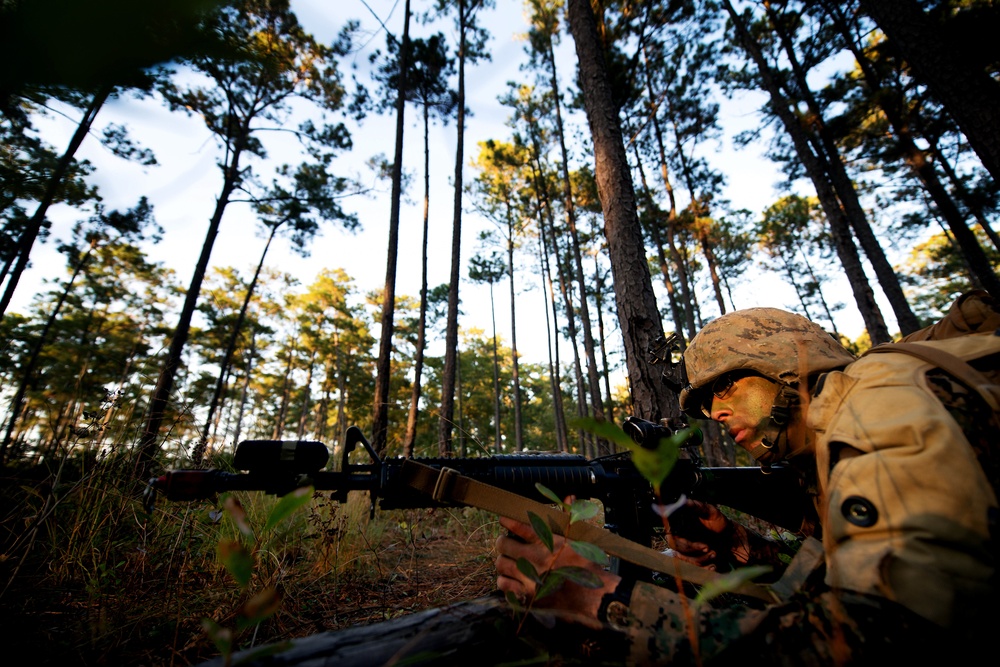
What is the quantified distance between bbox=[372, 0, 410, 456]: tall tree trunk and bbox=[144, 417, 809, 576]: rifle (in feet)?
19.9

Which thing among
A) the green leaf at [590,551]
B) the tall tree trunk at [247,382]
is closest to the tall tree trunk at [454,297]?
the green leaf at [590,551]

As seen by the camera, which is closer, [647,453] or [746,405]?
[647,453]

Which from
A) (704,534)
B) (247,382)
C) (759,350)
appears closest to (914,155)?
(759,350)

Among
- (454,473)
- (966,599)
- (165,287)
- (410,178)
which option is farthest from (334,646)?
(165,287)

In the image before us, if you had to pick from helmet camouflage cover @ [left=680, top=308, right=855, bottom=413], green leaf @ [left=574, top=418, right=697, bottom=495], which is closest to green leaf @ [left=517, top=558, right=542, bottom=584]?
green leaf @ [left=574, top=418, right=697, bottom=495]

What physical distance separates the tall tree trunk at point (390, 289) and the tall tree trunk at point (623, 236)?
5311 mm

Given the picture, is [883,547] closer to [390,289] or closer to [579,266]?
[390,289]

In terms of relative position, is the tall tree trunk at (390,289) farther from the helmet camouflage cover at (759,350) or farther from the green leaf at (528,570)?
the green leaf at (528,570)

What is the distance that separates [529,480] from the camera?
153 cm

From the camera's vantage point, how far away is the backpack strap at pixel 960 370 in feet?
2.93

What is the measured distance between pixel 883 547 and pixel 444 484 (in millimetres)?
1135

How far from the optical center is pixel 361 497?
152 inches

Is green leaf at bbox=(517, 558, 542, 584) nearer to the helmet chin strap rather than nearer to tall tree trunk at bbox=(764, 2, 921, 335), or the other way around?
the helmet chin strap

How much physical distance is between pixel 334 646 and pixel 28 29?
29.7 ft
